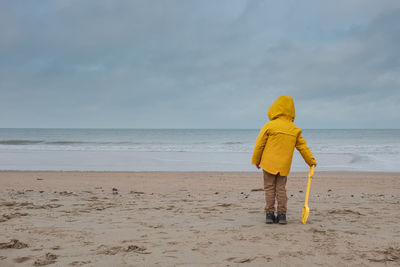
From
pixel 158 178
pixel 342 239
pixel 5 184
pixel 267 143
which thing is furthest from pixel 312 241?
pixel 5 184

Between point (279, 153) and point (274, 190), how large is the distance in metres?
0.55

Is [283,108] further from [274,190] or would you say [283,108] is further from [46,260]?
[46,260]

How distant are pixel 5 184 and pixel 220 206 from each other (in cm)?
630

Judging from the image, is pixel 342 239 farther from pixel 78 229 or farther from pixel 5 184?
pixel 5 184

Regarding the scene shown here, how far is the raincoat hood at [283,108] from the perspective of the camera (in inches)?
200

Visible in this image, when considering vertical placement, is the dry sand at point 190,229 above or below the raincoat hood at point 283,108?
below

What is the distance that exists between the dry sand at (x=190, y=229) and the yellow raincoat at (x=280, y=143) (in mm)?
841

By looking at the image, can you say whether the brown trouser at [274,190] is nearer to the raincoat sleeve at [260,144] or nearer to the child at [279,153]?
the child at [279,153]

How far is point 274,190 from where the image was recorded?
16.5ft

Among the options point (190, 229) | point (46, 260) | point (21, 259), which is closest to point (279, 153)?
point (190, 229)

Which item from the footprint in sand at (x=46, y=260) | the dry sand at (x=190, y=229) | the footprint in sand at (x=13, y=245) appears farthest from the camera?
the footprint in sand at (x=13, y=245)

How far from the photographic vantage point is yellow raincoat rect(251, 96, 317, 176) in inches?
192

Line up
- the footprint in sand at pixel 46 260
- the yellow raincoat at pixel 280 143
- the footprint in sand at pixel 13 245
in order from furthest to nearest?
1. the yellow raincoat at pixel 280 143
2. the footprint in sand at pixel 13 245
3. the footprint in sand at pixel 46 260

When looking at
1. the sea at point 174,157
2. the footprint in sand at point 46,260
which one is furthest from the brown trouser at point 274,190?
the sea at point 174,157
